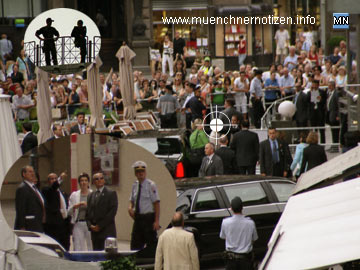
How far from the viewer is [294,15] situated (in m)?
49.7

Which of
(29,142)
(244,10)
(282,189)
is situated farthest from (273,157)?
(244,10)

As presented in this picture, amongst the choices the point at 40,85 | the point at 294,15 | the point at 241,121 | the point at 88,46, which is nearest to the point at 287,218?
the point at 241,121

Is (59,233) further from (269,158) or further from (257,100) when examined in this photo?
(257,100)

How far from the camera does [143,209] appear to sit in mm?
7941

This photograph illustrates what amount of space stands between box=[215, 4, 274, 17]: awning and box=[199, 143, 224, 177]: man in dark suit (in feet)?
100

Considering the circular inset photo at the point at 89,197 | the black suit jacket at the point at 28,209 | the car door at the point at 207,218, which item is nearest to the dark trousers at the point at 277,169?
the car door at the point at 207,218

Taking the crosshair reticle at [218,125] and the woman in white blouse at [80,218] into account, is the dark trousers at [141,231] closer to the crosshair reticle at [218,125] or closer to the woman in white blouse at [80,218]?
the woman in white blouse at [80,218]

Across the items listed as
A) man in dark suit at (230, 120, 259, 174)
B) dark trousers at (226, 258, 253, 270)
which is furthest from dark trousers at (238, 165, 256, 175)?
dark trousers at (226, 258, 253, 270)

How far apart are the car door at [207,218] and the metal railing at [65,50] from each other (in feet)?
16.8

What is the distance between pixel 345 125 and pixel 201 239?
8658 mm

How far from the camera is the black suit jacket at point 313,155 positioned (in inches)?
642

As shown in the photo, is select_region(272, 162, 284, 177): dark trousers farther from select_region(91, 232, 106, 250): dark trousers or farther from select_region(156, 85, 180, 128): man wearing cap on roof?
select_region(91, 232, 106, 250): dark trousers

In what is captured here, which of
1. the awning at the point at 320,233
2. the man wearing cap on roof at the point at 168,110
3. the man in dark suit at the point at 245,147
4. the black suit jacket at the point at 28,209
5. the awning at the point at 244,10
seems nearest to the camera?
the awning at the point at 320,233

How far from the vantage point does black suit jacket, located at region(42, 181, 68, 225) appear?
796 centimetres
